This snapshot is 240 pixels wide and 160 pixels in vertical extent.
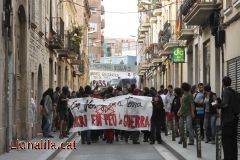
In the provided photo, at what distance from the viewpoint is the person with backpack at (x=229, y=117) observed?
1308 cm

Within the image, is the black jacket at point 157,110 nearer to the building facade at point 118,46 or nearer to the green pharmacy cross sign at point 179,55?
the green pharmacy cross sign at point 179,55

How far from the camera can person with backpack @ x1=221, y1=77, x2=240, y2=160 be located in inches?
515

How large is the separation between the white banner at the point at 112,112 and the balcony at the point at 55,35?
24.6 ft

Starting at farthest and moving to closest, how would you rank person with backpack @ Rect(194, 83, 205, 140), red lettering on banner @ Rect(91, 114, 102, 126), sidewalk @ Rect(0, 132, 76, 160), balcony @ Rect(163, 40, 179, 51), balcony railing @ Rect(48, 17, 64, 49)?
balcony @ Rect(163, 40, 179, 51) < balcony railing @ Rect(48, 17, 64, 49) < red lettering on banner @ Rect(91, 114, 102, 126) < person with backpack @ Rect(194, 83, 205, 140) < sidewalk @ Rect(0, 132, 76, 160)

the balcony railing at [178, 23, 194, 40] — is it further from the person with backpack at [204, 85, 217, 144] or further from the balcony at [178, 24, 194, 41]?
the person with backpack at [204, 85, 217, 144]

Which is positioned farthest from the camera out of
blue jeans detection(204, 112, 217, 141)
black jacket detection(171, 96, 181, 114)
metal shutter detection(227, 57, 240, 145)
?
black jacket detection(171, 96, 181, 114)

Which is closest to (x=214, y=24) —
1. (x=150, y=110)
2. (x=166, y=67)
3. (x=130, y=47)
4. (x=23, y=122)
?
(x=150, y=110)

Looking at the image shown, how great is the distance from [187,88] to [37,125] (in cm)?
876

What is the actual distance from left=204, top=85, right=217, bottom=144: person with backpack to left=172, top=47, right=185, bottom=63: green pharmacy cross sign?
1200 cm

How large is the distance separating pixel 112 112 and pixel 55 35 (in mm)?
11146

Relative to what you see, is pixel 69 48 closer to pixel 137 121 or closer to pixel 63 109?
pixel 63 109

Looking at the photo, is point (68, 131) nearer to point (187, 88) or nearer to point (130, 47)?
point (187, 88)

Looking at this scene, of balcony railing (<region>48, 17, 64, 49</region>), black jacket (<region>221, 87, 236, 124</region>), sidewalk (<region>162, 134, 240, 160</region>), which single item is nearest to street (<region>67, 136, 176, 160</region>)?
sidewalk (<region>162, 134, 240, 160</region>)

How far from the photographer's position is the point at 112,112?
22.5m
